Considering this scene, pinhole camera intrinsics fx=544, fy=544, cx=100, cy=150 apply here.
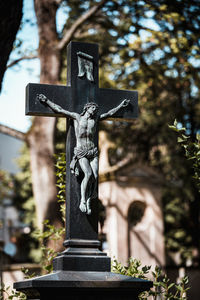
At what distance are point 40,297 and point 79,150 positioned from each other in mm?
1336

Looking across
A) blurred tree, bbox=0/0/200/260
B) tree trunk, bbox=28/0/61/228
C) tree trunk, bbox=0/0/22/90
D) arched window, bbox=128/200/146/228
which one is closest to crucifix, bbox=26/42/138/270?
tree trunk, bbox=0/0/22/90

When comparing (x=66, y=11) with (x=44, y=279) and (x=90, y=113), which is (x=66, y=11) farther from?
(x=44, y=279)

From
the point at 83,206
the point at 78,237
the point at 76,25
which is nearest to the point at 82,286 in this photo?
the point at 78,237

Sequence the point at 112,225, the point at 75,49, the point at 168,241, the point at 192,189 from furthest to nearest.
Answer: the point at 168,241 < the point at 192,189 < the point at 112,225 < the point at 75,49

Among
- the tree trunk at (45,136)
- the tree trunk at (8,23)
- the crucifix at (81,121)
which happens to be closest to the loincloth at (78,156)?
the crucifix at (81,121)

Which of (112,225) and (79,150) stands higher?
(79,150)

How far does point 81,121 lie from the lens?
4.95 metres

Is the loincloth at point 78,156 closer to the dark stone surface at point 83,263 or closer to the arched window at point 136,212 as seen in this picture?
the dark stone surface at point 83,263

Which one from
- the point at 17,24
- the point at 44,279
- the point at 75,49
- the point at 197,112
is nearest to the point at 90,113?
the point at 75,49

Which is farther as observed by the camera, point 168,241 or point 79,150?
point 168,241

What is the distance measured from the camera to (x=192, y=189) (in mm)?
18812

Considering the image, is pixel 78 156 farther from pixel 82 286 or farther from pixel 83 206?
pixel 82 286

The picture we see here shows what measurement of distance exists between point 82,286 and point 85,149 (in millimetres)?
1251

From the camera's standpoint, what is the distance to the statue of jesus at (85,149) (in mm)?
4812
